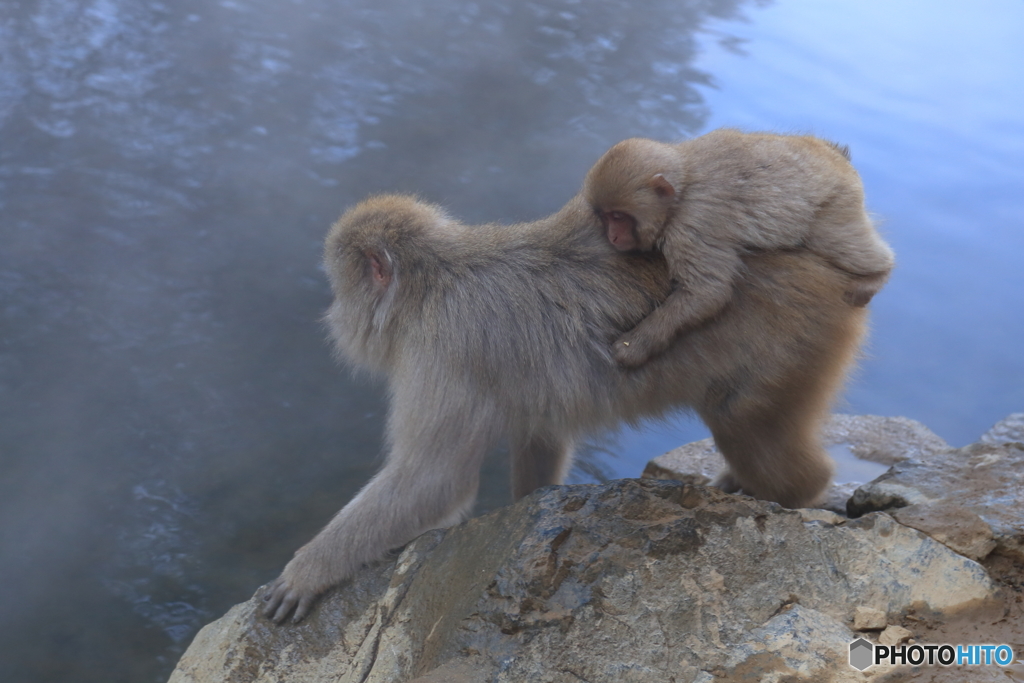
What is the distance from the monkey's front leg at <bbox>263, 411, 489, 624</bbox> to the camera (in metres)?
2.80

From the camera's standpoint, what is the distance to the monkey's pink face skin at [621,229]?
274 cm

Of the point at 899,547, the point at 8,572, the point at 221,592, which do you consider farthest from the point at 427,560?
the point at 8,572

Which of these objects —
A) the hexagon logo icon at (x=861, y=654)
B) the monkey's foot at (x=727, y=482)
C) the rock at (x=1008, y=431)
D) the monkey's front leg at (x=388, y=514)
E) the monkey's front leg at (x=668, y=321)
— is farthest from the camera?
the rock at (x=1008, y=431)

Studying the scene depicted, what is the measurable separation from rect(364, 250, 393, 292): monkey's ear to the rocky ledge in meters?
0.90

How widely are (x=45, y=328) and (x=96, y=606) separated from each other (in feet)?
6.45

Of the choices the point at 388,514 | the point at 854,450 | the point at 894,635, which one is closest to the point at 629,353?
the point at 388,514

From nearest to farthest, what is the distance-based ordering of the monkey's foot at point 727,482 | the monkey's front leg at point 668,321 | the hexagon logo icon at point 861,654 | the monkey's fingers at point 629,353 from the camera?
the hexagon logo icon at point 861,654 → the monkey's front leg at point 668,321 → the monkey's fingers at point 629,353 → the monkey's foot at point 727,482

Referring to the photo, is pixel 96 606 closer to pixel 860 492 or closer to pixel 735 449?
pixel 735 449

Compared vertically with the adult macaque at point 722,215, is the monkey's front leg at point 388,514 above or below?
below

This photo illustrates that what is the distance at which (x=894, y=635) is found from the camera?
206 centimetres

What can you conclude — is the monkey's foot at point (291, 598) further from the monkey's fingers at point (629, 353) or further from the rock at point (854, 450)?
the rock at point (854, 450)

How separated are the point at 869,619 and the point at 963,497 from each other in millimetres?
699

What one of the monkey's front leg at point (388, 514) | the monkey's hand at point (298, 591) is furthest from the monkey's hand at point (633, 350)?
the monkey's hand at point (298, 591)

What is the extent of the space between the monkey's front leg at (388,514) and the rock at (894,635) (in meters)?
1.34
